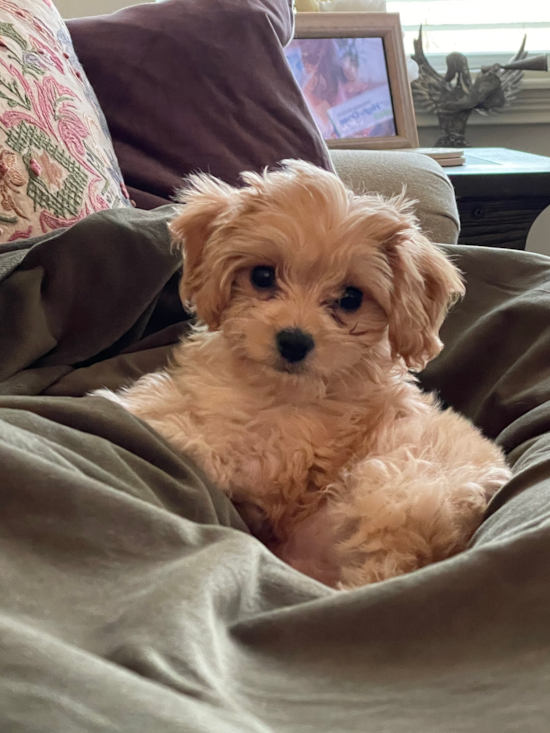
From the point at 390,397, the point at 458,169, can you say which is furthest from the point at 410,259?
the point at 458,169

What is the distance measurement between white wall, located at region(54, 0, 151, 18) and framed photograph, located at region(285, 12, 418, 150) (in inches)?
27.1

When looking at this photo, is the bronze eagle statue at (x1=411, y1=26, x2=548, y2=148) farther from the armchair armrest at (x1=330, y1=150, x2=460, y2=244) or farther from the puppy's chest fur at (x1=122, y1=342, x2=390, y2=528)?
the puppy's chest fur at (x1=122, y1=342, x2=390, y2=528)

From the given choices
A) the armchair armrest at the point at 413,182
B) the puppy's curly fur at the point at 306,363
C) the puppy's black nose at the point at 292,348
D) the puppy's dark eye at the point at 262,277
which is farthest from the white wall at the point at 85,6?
the puppy's black nose at the point at 292,348

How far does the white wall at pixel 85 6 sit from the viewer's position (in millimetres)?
2676

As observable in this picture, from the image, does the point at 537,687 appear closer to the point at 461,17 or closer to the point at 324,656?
the point at 324,656

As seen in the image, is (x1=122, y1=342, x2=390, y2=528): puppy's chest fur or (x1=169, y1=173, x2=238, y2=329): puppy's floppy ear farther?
(x1=169, y1=173, x2=238, y2=329): puppy's floppy ear

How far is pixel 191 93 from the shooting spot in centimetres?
169

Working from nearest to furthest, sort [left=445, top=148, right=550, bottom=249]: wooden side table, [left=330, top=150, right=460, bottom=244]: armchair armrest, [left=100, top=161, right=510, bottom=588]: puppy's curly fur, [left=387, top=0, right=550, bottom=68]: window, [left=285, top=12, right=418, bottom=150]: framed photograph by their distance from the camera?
[left=100, top=161, right=510, bottom=588]: puppy's curly fur, [left=330, top=150, right=460, bottom=244]: armchair armrest, [left=445, top=148, right=550, bottom=249]: wooden side table, [left=285, top=12, right=418, bottom=150]: framed photograph, [left=387, top=0, right=550, bottom=68]: window

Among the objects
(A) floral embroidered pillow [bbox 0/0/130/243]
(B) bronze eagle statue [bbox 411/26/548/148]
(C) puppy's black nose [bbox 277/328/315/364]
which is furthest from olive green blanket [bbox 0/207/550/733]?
(B) bronze eagle statue [bbox 411/26/548/148]

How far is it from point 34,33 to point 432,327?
99 centimetres

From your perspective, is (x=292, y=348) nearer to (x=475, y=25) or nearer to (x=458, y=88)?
(x=458, y=88)

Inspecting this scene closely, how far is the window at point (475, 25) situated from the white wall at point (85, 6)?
156cm

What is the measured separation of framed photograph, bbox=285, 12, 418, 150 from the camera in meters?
2.83

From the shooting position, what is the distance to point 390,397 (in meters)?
1.17
